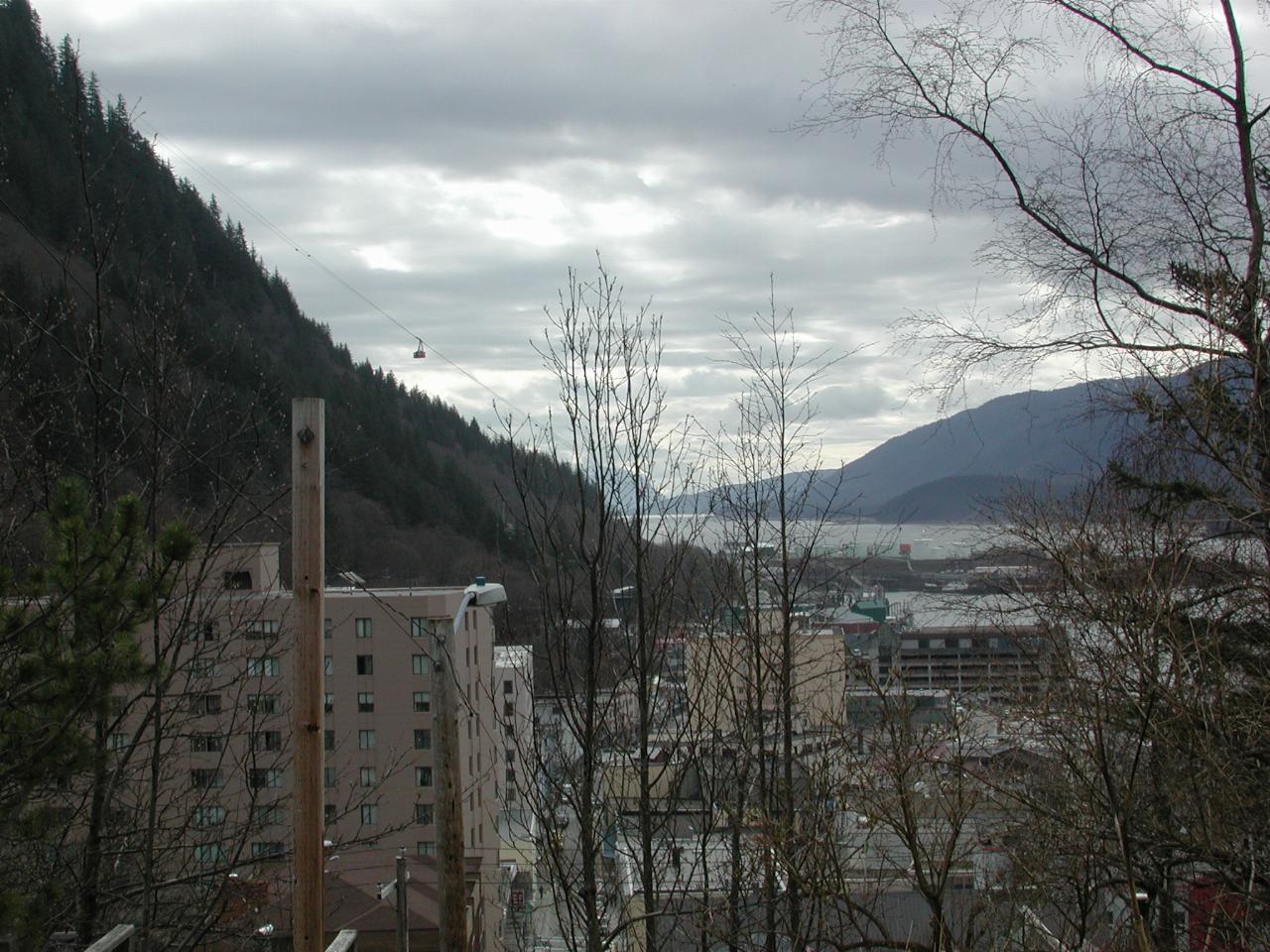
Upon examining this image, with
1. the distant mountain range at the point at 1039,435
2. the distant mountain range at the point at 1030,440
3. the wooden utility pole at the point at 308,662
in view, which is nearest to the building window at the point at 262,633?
the distant mountain range at the point at 1030,440

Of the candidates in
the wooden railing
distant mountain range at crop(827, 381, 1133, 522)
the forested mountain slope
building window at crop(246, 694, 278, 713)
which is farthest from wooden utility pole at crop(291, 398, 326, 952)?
distant mountain range at crop(827, 381, 1133, 522)

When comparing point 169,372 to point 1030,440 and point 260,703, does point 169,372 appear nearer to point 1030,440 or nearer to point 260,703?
point 260,703

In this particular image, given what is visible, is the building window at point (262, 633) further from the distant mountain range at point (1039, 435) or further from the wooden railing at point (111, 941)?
the distant mountain range at point (1039, 435)

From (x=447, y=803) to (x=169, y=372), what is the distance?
12.7 ft

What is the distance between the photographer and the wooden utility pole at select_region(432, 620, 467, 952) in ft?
23.8

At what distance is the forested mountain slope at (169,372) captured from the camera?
25.7 ft

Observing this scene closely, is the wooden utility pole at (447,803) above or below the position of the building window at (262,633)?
below

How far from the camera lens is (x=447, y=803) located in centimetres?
752

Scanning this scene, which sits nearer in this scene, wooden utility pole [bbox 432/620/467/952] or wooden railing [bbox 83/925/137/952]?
wooden railing [bbox 83/925/137/952]

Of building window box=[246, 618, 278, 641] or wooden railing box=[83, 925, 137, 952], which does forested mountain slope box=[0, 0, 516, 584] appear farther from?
wooden railing box=[83, 925, 137, 952]

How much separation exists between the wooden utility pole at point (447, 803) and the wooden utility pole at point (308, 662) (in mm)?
2459

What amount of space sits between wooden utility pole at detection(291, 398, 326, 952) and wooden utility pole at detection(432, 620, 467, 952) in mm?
2459

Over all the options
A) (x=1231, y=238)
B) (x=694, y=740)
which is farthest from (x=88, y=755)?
(x=1231, y=238)

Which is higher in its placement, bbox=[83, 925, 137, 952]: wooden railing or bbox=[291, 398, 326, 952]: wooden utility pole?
bbox=[291, 398, 326, 952]: wooden utility pole
